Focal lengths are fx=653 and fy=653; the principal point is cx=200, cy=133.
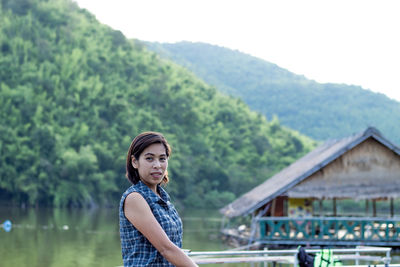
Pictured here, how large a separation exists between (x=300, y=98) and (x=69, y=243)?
248ft

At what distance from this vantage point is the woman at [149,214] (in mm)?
2371

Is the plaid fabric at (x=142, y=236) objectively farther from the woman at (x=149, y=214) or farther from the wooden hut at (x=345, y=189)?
the wooden hut at (x=345, y=189)

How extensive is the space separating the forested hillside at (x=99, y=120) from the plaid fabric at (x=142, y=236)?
42.1 metres

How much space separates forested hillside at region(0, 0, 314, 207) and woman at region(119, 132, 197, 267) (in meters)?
42.1

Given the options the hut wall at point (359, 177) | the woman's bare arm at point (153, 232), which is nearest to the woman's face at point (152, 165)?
the woman's bare arm at point (153, 232)

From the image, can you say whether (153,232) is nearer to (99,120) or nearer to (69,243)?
(69,243)

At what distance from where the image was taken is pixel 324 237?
1798cm

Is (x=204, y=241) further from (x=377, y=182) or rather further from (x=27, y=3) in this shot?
A: (x=27, y=3)

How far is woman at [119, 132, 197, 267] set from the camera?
2371 mm

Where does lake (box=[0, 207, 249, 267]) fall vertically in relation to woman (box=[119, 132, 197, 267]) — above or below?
below

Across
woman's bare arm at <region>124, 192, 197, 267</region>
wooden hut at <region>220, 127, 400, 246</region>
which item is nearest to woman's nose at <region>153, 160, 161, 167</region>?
woman's bare arm at <region>124, 192, 197, 267</region>

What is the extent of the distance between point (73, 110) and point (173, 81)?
13985 millimetres

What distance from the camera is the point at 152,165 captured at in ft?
8.40

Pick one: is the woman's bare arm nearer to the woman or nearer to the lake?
the woman
